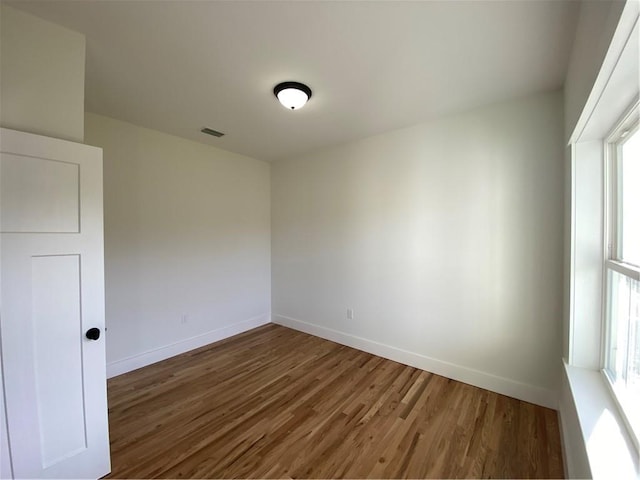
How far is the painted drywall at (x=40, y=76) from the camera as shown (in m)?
1.29

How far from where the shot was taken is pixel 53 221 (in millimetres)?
1358

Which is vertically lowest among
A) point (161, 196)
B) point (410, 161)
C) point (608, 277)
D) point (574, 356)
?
point (574, 356)

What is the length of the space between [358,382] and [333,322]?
1041mm

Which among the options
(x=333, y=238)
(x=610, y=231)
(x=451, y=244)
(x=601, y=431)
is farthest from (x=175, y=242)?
(x=610, y=231)

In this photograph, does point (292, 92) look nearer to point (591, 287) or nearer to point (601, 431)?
point (591, 287)

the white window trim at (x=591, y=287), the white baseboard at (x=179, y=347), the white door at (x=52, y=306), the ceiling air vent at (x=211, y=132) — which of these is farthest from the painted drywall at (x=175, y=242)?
the white window trim at (x=591, y=287)

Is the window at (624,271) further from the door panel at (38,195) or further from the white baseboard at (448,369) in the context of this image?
the door panel at (38,195)

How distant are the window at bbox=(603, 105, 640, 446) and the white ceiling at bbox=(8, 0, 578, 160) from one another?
75 cm

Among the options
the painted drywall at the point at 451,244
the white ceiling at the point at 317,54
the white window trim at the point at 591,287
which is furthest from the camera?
the painted drywall at the point at 451,244

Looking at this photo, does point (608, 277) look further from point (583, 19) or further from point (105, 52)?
point (105, 52)

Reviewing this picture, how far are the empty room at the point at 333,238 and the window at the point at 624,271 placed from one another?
0.06 ft

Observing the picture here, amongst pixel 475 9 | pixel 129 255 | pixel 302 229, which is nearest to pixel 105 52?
pixel 129 255

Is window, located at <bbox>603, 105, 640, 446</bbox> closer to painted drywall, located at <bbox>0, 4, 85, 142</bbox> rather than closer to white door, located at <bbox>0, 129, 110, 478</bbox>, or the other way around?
white door, located at <bbox>0, 129, 110, 478</bbox>

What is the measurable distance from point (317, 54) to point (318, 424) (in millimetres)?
2637
